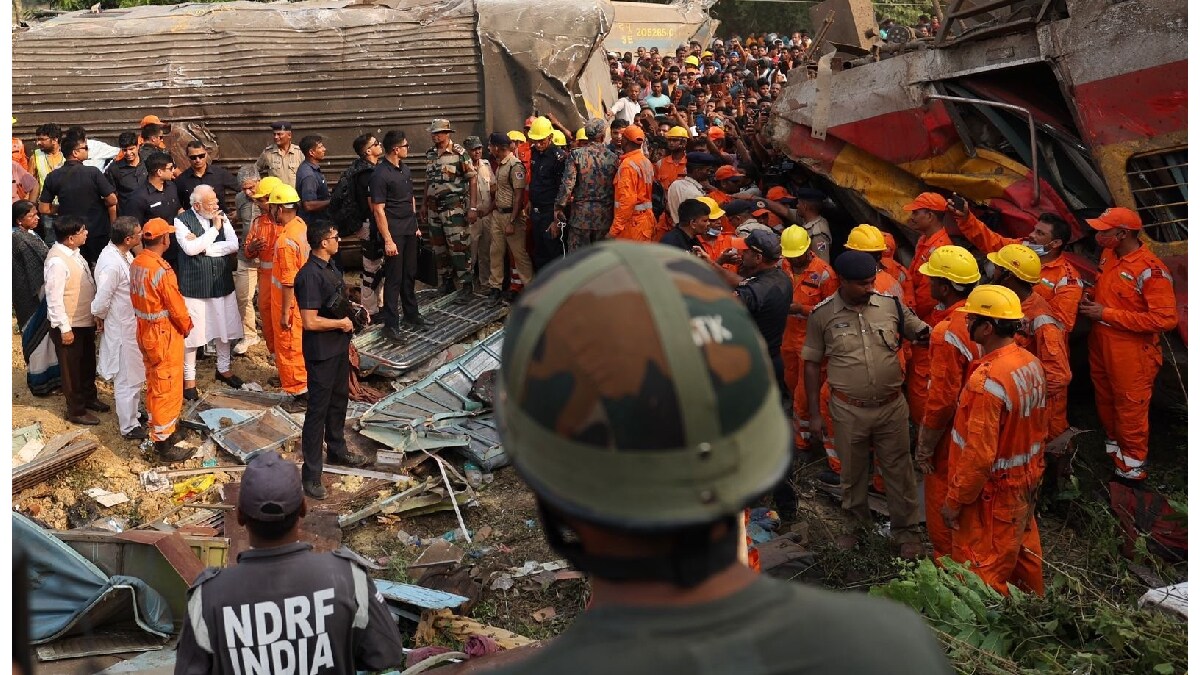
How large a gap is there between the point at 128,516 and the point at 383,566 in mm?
1897

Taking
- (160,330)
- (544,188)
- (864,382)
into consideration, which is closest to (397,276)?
(544,188)

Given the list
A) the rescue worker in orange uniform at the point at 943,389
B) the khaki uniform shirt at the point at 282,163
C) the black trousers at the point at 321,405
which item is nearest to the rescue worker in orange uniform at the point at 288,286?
the black trousers at the point at 321,405

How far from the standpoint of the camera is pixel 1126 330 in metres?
6.76

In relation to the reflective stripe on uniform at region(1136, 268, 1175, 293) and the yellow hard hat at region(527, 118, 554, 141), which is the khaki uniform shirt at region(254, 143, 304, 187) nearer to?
the yellow hard hat at region(527, 118, 554, 141)

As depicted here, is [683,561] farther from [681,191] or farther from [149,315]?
[681,191]

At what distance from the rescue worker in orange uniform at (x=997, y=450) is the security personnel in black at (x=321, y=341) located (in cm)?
375

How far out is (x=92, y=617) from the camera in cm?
493

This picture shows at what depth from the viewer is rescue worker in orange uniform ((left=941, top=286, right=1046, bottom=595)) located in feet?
17.0

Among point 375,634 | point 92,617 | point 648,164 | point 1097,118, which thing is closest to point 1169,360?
point 1097,118

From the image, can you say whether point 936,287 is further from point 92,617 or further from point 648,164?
point 92,617

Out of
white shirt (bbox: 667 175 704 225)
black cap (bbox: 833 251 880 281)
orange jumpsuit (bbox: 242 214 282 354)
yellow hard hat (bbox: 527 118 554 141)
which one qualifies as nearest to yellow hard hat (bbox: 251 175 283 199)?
orange jumpsuit (bbox: 242 214 282 354)

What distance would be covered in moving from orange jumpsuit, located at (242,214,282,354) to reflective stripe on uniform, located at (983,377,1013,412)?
567 cm

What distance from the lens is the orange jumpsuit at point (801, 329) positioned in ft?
24.5

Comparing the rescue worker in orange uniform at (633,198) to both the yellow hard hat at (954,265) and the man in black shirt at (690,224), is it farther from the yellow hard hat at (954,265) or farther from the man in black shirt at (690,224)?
the yellow hard hat at (954,265)
